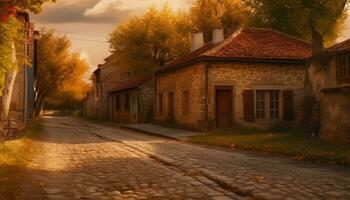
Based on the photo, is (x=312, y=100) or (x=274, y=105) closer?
(x=312, y=100)

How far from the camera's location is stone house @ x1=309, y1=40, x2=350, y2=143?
47.2 ft

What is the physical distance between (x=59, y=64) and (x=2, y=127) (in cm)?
3083

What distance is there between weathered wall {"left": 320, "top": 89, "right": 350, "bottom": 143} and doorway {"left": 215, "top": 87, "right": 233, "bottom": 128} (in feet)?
24.6

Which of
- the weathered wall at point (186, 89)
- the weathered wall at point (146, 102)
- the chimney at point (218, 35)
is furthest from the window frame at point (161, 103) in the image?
the chimney at point (218, 35)

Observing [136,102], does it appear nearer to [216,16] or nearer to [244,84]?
[216,16]

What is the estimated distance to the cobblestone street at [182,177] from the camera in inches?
269

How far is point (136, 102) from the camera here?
115ft

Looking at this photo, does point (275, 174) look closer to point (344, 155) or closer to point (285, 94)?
point (344, 155)

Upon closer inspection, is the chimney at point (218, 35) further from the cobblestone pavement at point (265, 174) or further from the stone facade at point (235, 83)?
the cobblestone pavement at point (265, 174)

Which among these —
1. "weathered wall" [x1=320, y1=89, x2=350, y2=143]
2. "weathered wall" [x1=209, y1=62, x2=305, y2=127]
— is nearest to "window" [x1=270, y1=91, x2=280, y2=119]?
"weathered wall" [x1=209, y1=62, x2=305, y2=127]

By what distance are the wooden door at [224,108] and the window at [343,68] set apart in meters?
6.40

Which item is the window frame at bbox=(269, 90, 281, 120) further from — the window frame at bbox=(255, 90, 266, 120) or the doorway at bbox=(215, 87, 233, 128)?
the doorway at bbox=(215, 87, 233, 128)

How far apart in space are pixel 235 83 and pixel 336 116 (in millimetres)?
8499

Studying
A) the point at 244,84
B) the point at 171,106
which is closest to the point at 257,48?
the point at 244,84
